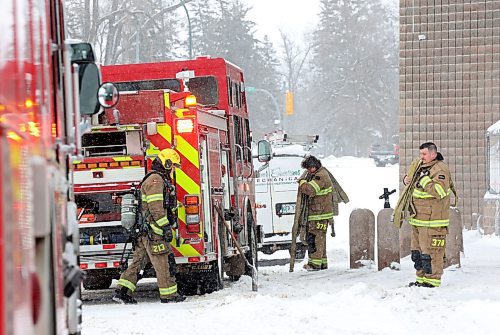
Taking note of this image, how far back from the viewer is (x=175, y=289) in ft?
37.5

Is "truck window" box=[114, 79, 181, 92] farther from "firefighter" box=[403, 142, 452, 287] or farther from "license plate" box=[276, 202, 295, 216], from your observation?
"license plate" box=[276, 202, 295, 216]

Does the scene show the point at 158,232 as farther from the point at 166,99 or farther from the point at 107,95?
the point at 107,95

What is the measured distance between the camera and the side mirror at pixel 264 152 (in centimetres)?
1527

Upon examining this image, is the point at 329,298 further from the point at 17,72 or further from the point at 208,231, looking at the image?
the point at 17,72

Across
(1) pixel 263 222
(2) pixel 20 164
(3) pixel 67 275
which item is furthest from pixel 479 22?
(2) pixel 20 164

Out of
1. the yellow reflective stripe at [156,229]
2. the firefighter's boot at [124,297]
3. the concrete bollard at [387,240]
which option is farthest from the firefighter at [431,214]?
the firefighter's boot at [124,297]

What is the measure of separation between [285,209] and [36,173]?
604 inches

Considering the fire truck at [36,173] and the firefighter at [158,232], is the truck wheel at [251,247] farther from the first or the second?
the fire truck at [36,173]

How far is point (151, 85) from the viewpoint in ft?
45.3

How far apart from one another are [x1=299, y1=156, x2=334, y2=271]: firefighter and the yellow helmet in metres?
3.96

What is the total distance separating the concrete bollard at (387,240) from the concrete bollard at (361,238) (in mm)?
765

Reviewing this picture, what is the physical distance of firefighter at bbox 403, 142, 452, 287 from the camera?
38.4 ft

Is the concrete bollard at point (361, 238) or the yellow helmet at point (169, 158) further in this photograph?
the concrete bollard at point (361, 238)

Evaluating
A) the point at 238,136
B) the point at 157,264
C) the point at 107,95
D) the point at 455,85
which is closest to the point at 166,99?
the point at 157,264
